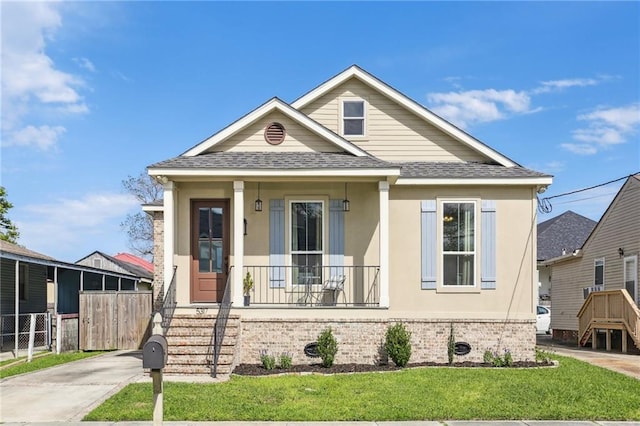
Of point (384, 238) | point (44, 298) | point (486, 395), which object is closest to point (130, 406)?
point (486, 395)

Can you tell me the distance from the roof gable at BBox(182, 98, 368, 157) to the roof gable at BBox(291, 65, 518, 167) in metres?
1.11

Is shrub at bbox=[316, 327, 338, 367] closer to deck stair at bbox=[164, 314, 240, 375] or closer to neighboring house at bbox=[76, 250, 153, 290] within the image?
deck stair at bbox=[164, 314, 240, 375]

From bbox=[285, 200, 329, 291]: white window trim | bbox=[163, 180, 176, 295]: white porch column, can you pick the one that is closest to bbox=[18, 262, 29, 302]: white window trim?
bbox=[163, 180, 176, 295]: white porch column

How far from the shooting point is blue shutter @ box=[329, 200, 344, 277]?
536 inches

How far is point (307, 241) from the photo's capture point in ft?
44.8

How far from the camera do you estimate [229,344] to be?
1156 centimetres

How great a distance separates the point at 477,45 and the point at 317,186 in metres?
5.17

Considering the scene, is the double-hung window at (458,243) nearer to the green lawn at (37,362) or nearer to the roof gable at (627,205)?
the roof gable at (627,205)

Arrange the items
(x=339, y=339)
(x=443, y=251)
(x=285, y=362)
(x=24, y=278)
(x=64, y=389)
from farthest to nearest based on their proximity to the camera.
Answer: (x=24, y=278) < (x=443, y=251) < (x=339, y=339) < (x=285, y=362) < (x=64, y=389)

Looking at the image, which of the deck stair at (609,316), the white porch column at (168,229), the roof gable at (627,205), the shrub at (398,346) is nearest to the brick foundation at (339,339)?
the shrub at (398,346)

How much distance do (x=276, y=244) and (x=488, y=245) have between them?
4556 mm

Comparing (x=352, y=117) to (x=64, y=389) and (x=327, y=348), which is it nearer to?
(x=327, y=348)

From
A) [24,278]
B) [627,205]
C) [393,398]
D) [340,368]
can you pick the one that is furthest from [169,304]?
[627,205]

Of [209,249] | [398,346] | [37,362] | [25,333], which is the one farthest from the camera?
[25,333]
